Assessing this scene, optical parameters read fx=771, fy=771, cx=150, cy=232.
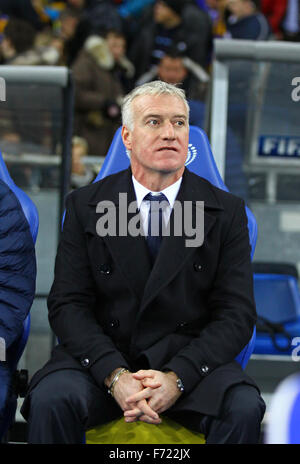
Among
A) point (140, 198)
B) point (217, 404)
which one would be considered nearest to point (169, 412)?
point (217, 404)

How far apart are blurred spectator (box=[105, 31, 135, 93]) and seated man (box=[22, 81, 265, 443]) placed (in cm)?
305

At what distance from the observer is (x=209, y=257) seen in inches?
90.9

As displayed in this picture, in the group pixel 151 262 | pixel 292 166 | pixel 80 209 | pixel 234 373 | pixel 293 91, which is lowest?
pixel 234 373

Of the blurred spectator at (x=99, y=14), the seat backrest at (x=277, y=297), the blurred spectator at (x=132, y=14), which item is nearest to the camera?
the seat backrest at (x=277, y=297)

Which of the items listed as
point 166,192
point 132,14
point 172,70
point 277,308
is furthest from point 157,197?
point 132,14

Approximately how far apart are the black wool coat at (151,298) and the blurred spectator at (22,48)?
2.91m

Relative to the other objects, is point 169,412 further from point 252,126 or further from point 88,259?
point 252,126

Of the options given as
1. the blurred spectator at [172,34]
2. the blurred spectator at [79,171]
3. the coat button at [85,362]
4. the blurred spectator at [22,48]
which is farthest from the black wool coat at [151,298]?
the blurred spectator at [172,34]

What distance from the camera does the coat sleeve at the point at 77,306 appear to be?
2182 millimetres

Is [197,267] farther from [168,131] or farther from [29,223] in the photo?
[29,223]

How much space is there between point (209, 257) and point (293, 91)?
1.43 meters

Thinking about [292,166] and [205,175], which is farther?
[292,166]

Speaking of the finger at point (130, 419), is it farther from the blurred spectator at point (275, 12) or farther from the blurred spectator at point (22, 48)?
the blurred spectator at point (275, 12)
